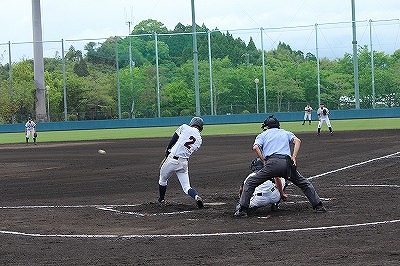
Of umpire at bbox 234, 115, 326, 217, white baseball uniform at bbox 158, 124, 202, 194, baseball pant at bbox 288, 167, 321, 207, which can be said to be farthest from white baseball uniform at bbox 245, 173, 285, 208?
white baseball uniform at bbox 158, 124, 202, 194

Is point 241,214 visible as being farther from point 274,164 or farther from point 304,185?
point 304,185

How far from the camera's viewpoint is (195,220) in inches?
517

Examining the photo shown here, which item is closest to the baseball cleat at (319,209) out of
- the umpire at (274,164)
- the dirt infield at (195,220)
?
the umpire at (274,164)

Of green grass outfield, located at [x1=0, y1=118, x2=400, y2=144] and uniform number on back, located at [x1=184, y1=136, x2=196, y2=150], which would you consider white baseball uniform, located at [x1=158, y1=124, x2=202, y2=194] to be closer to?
uniform number on back, located at [x1=184, y1=136, x2=196, y2=150]

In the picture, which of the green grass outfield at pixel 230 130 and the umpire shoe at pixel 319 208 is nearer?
the umpire shoe at pixel 319 208

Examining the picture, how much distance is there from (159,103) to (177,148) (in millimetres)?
64724

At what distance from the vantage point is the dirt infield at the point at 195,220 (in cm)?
966

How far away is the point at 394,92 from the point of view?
80000 millimetres

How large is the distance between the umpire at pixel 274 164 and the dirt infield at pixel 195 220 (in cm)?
31

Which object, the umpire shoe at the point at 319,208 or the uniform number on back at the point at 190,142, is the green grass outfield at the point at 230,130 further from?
the umpire shoe at the point at 319,208

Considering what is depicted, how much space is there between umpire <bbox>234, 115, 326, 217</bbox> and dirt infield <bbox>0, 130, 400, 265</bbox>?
31cm

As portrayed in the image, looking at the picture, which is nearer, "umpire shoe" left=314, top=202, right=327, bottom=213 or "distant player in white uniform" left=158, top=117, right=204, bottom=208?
"umpire shoe" left=314, top=202, right=327, bottom=213

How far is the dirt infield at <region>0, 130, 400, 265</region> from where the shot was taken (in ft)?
31.7

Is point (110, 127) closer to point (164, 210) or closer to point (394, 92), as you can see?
point (394, 92)
